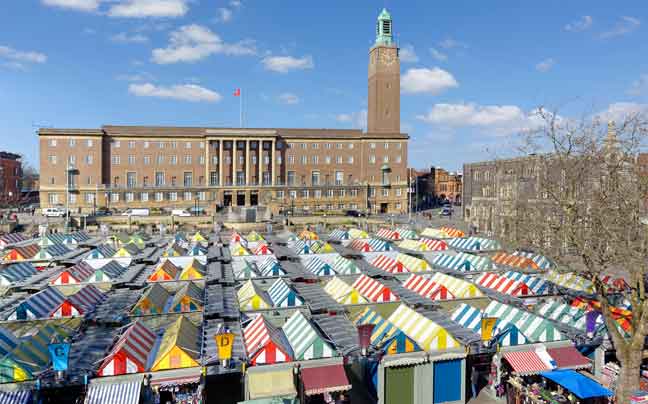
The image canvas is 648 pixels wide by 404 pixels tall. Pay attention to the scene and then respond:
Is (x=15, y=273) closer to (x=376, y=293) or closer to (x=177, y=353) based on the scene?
(x=177, y=353)

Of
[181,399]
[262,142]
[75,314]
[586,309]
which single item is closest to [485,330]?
[586,309]

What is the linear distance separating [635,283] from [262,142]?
7739 cm

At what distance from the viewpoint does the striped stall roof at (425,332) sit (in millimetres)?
14172

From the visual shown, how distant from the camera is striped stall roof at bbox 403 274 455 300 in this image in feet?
67.2

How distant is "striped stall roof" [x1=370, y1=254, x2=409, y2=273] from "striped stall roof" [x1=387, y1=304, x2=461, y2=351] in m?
10.5

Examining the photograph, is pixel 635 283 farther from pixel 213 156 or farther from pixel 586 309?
pixel 213 156

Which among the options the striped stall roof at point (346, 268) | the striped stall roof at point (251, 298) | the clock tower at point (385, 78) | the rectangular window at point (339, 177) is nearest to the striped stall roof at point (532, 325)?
the striped stall roof at point (251, 298)

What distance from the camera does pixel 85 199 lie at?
8069cm

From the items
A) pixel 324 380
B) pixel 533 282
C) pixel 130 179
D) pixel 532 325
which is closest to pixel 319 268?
pixel 533 282

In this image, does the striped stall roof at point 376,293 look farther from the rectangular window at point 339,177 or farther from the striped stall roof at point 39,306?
the rectangular window at point 339,177

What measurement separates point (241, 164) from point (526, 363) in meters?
77.6

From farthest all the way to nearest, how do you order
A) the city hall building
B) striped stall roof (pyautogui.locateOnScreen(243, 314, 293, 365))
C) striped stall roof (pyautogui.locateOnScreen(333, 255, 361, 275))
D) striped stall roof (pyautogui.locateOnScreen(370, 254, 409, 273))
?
the city hall building → striped stall roof (pyautogui.locateOnScreen(370, 254, 409, 273)) → striped stall roof (pyautogui.locateOnScreen(333, 255, 361, 275)) → striped stall roof (pyautogui.locateOnScreen(243, 314, 293, 365))

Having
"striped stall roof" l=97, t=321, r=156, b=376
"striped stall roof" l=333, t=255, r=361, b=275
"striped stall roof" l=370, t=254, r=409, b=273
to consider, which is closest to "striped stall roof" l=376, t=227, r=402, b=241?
"striped stall roof" l=370, t=254, r=409, b=273

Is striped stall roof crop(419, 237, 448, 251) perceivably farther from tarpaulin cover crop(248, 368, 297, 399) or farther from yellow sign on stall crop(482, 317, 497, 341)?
tarpaulin cover crop(248, 368, 297, 399)
